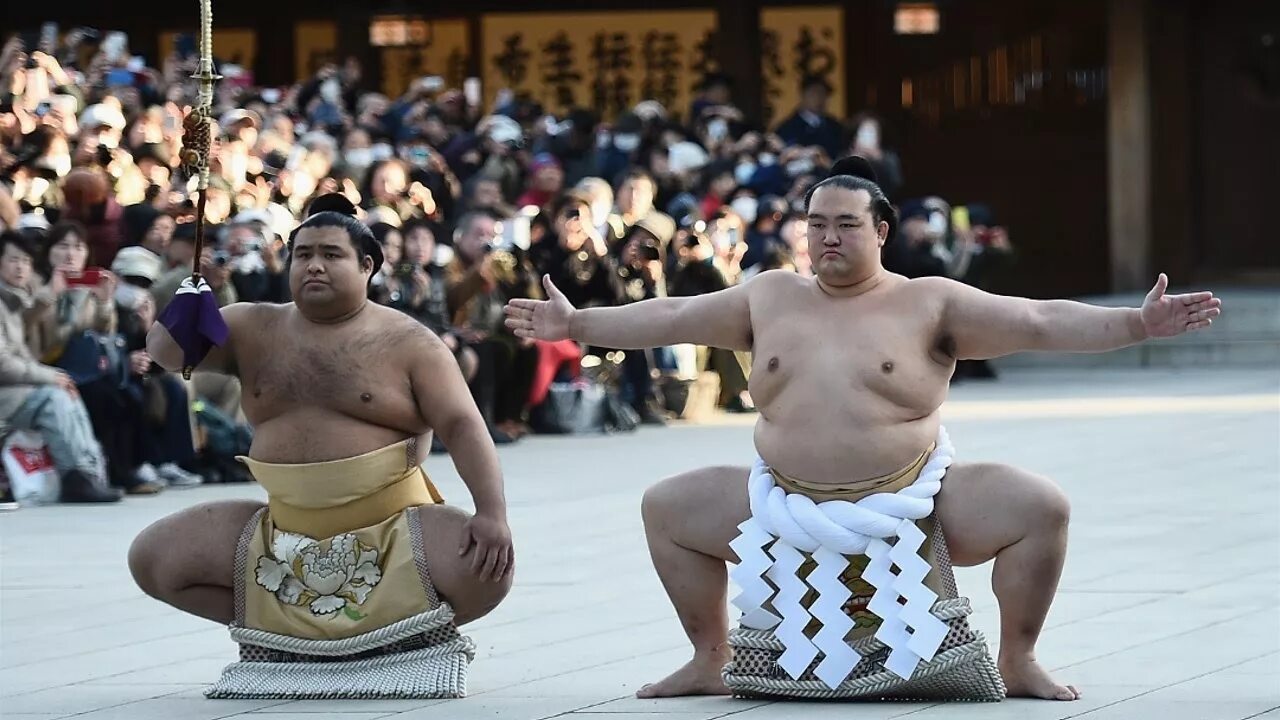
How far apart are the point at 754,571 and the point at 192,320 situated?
111 centimetres

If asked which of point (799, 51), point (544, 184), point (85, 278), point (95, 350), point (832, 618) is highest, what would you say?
point (799, 51)

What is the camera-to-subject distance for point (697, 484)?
3.93m

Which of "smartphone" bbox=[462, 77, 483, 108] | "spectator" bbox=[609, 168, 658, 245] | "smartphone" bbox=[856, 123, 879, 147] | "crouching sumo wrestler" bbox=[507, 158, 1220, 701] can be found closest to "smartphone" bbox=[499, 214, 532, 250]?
"spectator" bbox=[609, 168, 658, 245]

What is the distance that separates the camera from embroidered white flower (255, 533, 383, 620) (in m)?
3.99

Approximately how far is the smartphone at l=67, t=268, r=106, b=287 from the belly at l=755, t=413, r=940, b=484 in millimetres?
4016

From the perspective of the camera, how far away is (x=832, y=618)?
3779 millimetres

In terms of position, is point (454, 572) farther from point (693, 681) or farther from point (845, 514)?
point (845, 514)

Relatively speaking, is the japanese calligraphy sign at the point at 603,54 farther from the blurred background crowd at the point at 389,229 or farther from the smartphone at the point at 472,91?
the blurred background crowd at the point at 389,229

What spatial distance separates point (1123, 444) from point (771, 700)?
4.95 m

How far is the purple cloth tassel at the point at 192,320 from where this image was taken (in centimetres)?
398

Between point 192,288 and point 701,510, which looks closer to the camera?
point 701,510

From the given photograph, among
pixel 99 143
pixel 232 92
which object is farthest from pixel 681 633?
Result: pixel 232 92

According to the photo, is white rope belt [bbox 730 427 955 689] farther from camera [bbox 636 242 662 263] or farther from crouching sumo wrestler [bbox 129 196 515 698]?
camera [bbox 636 242 662 263]

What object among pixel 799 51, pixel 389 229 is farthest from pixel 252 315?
pixel 799 51
